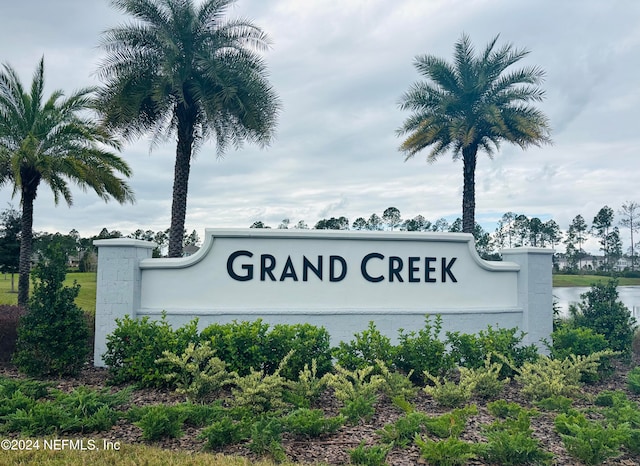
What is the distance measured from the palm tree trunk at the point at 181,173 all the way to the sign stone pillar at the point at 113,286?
6.64 meters

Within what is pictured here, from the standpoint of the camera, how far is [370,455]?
4.59 meters

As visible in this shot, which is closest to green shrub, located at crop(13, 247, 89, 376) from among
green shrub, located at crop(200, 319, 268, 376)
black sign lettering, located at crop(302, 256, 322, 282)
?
green shrub, located at crop(200, 319, 268, 376)

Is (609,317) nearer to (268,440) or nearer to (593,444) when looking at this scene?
(593,444)

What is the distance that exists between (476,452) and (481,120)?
1679 cm

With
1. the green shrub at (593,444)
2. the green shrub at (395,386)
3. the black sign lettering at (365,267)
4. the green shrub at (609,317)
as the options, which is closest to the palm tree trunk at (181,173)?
the black sign lettering at (365,267)

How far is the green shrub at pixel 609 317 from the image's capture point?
10.0 metres

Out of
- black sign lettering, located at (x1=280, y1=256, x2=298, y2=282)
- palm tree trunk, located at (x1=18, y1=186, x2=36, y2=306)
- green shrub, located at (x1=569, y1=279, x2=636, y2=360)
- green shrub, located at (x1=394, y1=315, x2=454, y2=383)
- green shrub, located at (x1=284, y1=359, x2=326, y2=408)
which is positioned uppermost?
palm tree trunk, located at (x1=18, y1=186, x2=36, y2=306)

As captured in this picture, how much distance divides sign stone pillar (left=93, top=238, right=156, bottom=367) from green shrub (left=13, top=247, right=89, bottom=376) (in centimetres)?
56

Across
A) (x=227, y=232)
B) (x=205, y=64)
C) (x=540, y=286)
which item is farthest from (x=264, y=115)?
(x=540, y=286)

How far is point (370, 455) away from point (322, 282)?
505 cm

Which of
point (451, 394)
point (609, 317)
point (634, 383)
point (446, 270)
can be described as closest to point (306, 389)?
point (451, 394)

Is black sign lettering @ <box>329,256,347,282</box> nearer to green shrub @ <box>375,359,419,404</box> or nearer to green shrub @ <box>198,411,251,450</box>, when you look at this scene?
green shrub @ <box>375,359,419,404</box>

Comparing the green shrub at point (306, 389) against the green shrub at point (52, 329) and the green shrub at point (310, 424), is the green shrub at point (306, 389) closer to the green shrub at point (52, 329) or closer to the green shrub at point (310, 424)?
the green shrub at point (310, 424)

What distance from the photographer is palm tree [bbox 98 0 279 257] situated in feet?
50.1
